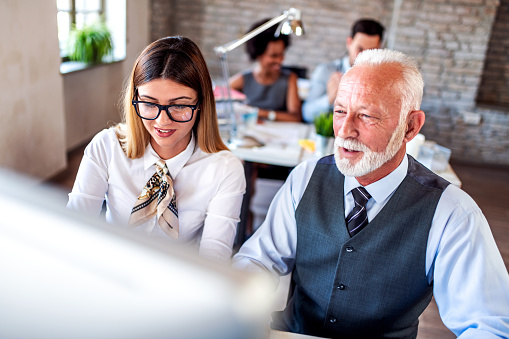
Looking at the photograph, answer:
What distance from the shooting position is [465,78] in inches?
193

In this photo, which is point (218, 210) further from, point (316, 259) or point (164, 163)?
point (316, 259)

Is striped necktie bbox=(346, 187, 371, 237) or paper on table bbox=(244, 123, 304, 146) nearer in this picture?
striped necktie bbox=(346, 187, 371, 237)

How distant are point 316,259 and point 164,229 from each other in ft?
1.47

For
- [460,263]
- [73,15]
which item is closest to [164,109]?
[460,263]

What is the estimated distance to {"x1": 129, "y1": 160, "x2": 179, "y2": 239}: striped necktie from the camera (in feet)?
4.45

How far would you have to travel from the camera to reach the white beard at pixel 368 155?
1.19 metres

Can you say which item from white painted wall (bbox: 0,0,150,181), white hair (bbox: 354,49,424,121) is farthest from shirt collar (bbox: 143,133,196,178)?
white painted wall (bbox: 0,0,150,181)

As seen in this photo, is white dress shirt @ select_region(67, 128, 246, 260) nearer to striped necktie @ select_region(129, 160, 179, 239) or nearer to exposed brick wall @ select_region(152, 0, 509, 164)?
striped necktie @ select_region(129, 160, 179, 239)

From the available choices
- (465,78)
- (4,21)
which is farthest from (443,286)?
(465,78)

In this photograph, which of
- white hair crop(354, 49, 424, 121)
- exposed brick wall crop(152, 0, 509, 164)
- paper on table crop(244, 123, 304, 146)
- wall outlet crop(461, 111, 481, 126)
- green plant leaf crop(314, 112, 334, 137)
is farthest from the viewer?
wall outlet crop(461, 111, 481, 126)

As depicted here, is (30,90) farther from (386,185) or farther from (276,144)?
(386,185)

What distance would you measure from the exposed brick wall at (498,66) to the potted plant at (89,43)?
417 cm

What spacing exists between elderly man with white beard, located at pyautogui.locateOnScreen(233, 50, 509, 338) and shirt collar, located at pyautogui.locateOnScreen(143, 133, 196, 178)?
34cm

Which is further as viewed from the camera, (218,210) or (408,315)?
(218,210)
